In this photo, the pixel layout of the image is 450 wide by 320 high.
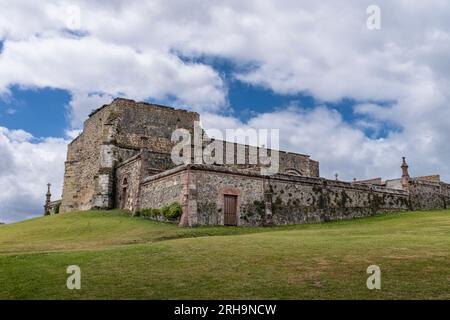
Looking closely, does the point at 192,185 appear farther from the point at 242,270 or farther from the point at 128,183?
the point at 242,270

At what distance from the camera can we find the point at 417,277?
29.7 feet

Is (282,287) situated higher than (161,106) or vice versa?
(161,106)

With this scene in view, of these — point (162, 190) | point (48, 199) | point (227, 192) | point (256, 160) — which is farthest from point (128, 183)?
point (48, 199)

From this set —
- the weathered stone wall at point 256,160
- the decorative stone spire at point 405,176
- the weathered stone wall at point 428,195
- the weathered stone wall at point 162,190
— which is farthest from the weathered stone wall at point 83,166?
the weathered stone wall at point 428,195

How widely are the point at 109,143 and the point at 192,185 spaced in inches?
595

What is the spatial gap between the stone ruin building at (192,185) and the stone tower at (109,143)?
0.26 ft

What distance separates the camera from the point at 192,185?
23.0 m

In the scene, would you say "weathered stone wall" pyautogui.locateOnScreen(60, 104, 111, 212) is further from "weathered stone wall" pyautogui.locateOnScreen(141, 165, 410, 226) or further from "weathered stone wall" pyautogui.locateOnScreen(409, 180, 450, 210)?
"weathered stone wall" pyautogui.locateOnScreen(409, 180, 450, 210)

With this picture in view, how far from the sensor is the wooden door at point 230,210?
945 inches

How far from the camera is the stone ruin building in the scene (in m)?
23.9

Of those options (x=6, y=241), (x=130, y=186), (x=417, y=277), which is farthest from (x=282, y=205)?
(x=417, y=277)

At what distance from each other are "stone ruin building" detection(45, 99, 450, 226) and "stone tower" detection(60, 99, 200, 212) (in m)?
0.08
